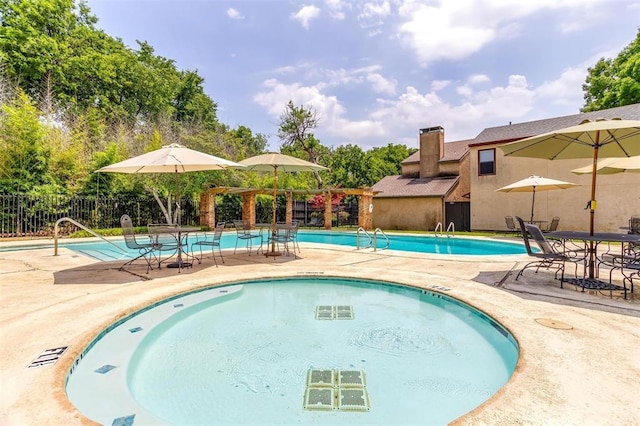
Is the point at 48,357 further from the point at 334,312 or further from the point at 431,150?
the point at 431,150

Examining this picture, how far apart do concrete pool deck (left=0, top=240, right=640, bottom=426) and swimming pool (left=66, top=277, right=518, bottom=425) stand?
0.27 meters

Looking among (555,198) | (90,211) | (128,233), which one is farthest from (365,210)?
(128,233)

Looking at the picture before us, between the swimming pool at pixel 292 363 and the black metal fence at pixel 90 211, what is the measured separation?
13512 millimetres

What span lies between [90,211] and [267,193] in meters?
9.44

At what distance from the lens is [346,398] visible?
2705 millimetres

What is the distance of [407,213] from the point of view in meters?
21.4

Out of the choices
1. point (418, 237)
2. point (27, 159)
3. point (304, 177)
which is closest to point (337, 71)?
point (304, 177)

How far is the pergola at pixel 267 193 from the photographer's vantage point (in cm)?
1892

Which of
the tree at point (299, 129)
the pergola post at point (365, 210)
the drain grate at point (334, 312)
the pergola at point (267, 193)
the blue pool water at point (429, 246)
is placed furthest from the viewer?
the tree at point (299, 129)

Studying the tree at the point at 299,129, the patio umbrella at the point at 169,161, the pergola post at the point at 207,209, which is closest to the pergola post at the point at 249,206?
the pergola post at the point at 207,209

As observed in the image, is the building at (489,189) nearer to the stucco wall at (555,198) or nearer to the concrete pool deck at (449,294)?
the stucco wall at (555,198)

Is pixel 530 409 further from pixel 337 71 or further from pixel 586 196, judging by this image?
pixel 337 71

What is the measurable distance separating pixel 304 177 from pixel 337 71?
937cm

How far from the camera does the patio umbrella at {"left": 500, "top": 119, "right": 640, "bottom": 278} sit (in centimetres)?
537
